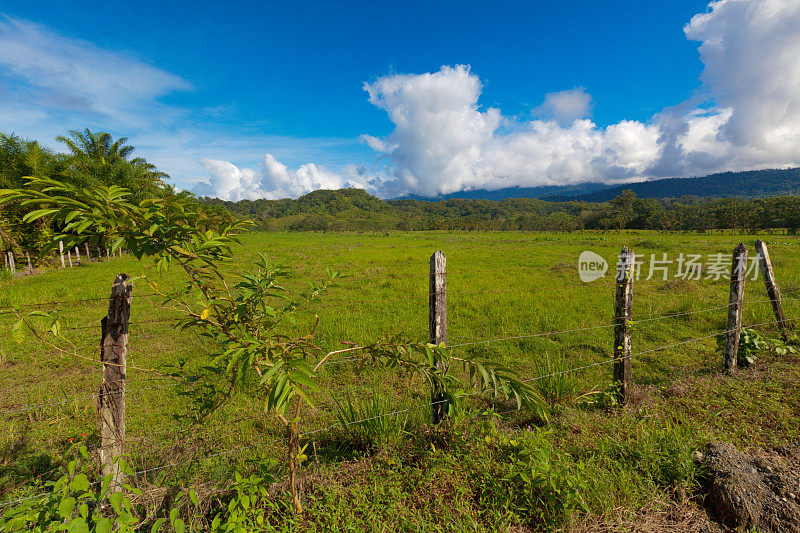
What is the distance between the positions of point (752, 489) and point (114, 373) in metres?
4.90

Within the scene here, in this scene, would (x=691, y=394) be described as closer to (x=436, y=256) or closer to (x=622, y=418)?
(x=622, y=418)

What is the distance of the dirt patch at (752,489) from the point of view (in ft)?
7.82

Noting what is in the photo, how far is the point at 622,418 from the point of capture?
364 cm

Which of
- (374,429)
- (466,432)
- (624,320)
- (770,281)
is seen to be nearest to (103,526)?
(374,429)

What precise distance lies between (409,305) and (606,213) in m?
101

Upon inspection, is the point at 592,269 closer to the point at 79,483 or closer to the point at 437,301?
the point at 437,301

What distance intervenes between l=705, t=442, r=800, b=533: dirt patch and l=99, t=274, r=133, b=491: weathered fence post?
4.49m

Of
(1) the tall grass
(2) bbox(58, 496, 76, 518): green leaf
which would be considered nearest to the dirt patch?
(1) the tall grass

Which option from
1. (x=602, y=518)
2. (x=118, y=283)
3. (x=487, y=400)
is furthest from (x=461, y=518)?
(x=118, y=283)

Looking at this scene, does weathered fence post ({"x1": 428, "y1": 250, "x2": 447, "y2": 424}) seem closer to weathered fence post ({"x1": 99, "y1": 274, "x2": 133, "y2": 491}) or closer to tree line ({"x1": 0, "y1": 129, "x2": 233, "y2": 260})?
weathered fence post ({"x1": 99, "y1": 274, "x2": 133, "y2": 491})

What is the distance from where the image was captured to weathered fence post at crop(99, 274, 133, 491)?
236 centimetres

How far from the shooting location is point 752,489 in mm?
2525

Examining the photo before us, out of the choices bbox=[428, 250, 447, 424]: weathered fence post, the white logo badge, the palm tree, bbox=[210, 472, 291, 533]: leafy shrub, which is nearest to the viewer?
bbox=[210, 472, 291, 533]: leafy shrub

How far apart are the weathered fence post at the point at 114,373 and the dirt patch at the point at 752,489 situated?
4.49 meters
